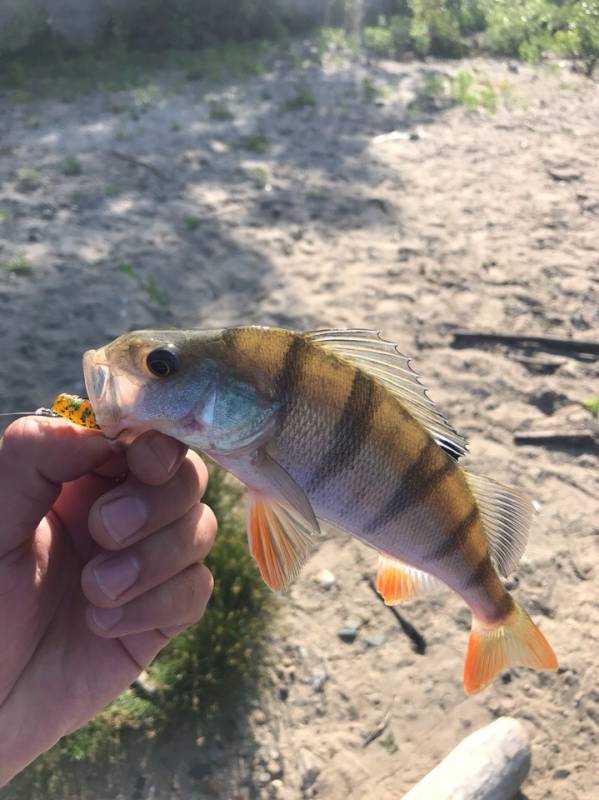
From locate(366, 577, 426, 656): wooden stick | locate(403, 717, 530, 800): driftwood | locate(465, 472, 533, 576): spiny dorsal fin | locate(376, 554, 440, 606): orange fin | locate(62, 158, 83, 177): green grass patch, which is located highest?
locate(465, 472, 533, 576): spiny dorsal fin

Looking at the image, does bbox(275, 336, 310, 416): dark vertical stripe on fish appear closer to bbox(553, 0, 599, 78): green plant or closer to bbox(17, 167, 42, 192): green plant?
bbox(17, 167, 42, 192): green plant

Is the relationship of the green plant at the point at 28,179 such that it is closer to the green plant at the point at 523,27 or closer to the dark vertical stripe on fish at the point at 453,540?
the dark vertical stripe on fish at the point at 453,540

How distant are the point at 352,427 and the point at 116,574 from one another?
63 cm

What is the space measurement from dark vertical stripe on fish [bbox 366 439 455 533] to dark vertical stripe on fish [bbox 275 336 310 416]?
31cm

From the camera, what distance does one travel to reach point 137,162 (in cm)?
721

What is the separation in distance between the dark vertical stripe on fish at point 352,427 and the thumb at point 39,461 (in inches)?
19.9

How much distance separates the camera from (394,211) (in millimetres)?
6465

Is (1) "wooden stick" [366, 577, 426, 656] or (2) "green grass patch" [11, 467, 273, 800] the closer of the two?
(2) "green grass patch" [11, 467, 273, 800]

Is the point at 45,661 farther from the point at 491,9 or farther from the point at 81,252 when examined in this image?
the point at 491,9

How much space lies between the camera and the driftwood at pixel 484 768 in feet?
8.16

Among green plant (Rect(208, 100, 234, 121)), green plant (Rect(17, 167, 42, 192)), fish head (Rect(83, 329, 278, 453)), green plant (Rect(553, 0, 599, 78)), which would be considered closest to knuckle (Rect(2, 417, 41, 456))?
fish head (Rect(83, 329, 278, 453))

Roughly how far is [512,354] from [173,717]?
10.3ft

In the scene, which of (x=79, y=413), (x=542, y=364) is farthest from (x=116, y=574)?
(x=542, y=364)

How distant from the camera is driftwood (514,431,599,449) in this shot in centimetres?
408
